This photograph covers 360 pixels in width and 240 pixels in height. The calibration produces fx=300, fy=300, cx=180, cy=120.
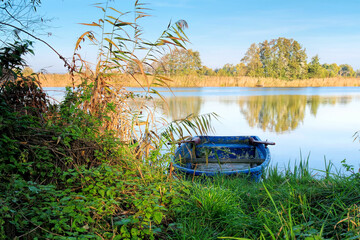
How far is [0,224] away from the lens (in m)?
2.09

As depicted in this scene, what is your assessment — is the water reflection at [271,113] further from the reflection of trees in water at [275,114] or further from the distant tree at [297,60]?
the distant tree at [297,60]

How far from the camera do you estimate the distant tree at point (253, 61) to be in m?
50.2

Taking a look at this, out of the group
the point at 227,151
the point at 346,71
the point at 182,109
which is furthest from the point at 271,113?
the point at 346,71

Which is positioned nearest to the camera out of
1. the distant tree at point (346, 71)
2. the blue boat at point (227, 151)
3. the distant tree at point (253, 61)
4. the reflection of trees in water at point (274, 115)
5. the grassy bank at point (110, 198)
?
the grassy bank at point (110, 198)

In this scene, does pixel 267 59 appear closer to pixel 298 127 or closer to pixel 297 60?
pixel 297 60

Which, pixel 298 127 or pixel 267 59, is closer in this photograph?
pixel 298 127

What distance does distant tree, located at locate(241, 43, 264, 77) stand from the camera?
165ft

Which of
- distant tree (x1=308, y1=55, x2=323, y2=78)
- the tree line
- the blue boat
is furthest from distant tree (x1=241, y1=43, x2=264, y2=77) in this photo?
the blue boat

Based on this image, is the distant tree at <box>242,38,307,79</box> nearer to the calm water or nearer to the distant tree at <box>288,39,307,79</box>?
the distant tree at <box>288,39,307,79</box>

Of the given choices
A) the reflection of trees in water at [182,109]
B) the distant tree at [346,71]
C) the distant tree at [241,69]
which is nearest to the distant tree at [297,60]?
the distant tree at [241,69]

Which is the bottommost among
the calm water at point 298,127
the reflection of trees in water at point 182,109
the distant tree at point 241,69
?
the calm water at point 298,127

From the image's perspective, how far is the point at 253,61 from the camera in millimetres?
51000

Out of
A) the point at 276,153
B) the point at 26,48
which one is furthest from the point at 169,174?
the point at 276,153

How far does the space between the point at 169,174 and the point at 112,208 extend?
0.98 m
